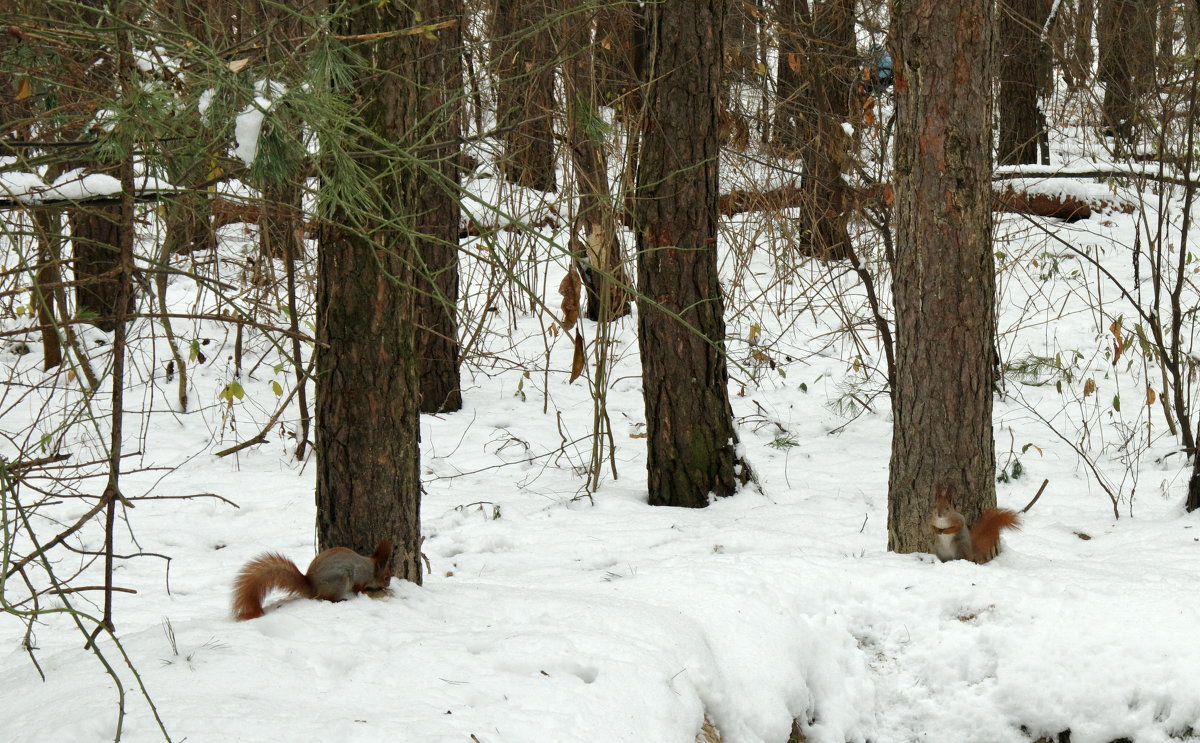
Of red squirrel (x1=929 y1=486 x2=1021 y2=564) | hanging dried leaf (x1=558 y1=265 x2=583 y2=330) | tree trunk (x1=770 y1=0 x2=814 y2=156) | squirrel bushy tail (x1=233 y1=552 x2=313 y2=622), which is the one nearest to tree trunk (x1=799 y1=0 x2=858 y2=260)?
tree trunk (x1=770 y1=0 x2=814 y2=156)

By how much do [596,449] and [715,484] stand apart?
2.25 feet

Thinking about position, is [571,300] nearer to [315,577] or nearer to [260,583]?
[315,577]

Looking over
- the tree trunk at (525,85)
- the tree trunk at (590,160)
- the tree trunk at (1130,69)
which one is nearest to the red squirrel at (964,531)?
the tree trunk at (590,160)

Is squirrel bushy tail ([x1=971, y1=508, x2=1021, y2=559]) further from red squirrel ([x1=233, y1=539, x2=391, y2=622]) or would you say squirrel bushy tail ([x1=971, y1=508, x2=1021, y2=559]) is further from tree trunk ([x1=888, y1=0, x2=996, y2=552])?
red squirrel ([x1=233, y1=539, x2=391, y2=622])

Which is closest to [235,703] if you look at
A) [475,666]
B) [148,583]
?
[475,666]

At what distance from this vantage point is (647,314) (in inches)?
223

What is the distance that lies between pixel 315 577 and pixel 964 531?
2.44 m

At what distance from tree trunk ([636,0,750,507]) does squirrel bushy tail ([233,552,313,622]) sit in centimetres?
266

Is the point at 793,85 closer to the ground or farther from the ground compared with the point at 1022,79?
closer to the ground

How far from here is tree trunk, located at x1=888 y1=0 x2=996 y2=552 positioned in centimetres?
401

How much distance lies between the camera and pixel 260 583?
10.3 ft

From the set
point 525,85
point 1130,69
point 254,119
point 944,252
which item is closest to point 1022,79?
point 1130,69

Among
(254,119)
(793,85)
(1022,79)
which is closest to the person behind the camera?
(254,119)

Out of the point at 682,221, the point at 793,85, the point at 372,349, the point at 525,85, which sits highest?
the point at 793,85
